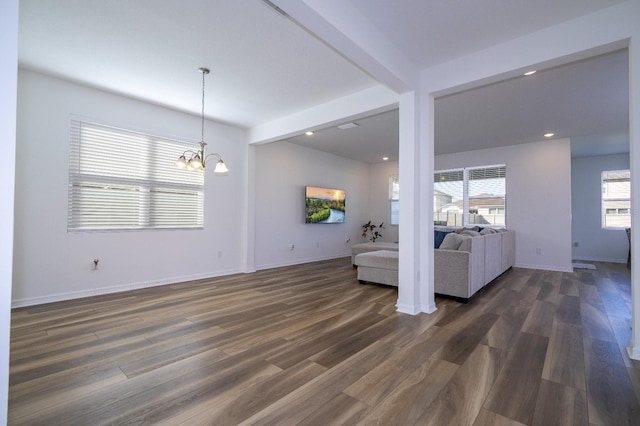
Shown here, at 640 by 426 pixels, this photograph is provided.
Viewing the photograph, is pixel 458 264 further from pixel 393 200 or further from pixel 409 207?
pixel 393 200

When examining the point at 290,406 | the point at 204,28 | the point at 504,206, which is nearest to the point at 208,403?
the point at 290,406

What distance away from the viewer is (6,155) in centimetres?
103

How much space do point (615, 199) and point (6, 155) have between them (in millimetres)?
10261

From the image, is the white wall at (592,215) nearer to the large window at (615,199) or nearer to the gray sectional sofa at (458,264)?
the large window at (615,199)

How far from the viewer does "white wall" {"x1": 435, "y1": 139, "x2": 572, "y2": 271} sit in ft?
19.1

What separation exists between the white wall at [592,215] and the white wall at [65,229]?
8753 millimetres

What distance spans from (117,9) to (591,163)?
9.83 meters

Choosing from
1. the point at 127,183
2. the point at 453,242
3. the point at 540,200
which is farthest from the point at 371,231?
the point at 127,183

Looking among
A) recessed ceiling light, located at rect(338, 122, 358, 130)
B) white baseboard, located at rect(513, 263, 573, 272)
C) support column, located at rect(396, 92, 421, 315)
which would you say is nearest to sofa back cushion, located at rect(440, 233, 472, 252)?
support column, located at rect(396, 92, 421, 315)

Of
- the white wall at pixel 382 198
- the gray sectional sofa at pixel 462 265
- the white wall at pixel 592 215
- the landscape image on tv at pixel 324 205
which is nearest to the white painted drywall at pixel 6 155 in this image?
the gray sectional sofa at pixel 462 265

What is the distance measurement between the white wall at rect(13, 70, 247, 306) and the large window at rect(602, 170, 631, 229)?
9.12 m

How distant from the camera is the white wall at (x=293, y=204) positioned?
601 centimetres

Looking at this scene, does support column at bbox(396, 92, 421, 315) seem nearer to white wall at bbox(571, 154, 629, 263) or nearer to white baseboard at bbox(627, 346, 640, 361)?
white baseboard at bbox(627, 346, 640, 361)

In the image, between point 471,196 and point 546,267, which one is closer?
point 546,267
